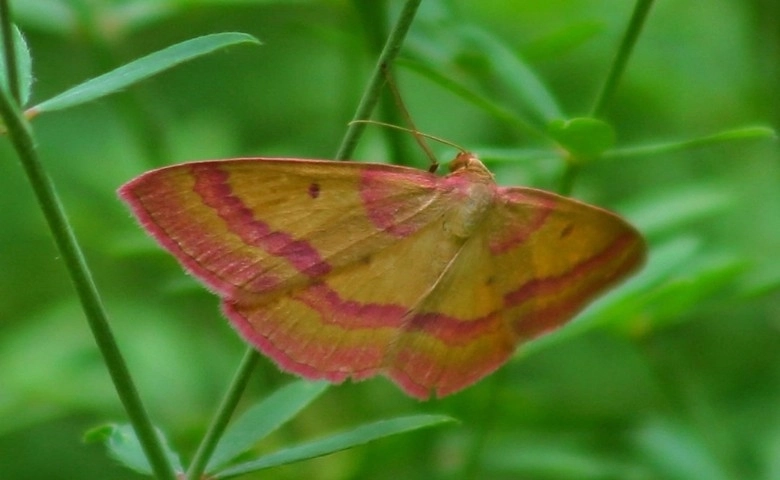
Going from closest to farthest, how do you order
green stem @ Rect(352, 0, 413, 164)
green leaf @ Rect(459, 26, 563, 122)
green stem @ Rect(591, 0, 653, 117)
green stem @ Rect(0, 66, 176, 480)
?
green stem @ Rect(0, 66, 176, 480)
green stem @ Rect(591, 0, 653, 117)
green leaf @ Rect(459, 26, 563, 122)
green stem @ Rect(352, 0, 413, 164)

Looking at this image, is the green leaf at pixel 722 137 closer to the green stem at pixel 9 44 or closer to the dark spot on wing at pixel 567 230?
the dark spot on wing at pixel 567 230

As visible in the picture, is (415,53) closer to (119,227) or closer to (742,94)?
(119,227)

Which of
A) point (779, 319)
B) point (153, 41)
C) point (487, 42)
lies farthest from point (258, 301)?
point (153, 41)

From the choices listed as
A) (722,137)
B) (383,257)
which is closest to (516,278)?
(383,257)

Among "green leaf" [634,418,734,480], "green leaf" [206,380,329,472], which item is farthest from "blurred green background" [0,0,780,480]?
"green leaf" [206,380,329,472]

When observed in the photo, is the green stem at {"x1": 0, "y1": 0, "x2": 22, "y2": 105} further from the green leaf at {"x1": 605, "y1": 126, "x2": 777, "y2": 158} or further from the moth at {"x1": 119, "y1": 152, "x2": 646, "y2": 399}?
the green leaf at {"x1": 605, "y1": 126, "x2": 777, "y2": 158}

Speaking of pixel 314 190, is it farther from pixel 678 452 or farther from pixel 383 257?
pixel 678 452
